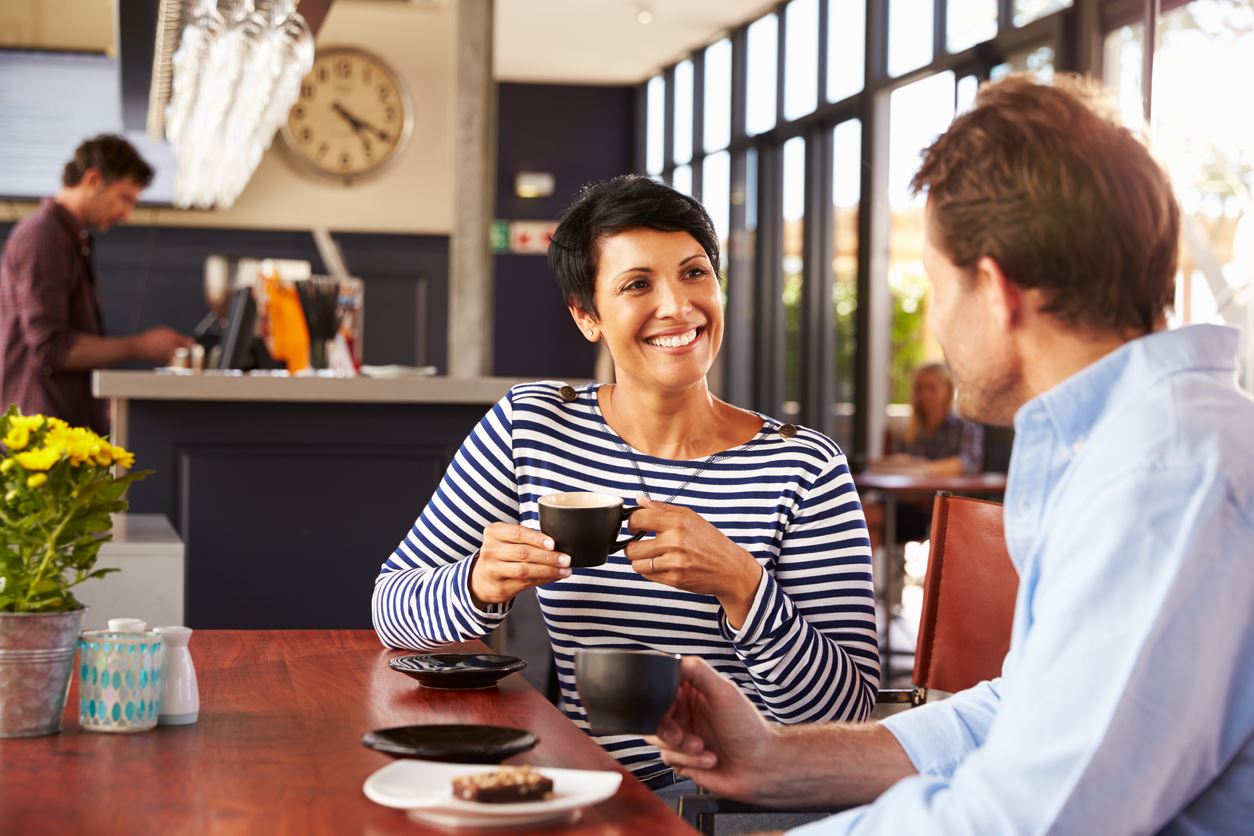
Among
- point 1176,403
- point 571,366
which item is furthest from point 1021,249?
point 571,366

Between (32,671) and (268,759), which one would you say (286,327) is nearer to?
(32,671)

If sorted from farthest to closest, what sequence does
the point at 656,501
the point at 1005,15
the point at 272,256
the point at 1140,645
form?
1. the point at 272,256
2. the point at 1005,15
3. the point at 656,501
4. the point at 1140,645

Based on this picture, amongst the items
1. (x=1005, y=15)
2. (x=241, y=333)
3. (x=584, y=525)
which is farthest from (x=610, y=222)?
(x=1005, y=15)

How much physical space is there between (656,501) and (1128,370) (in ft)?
2.78

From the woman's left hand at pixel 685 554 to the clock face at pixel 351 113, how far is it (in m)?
5.65

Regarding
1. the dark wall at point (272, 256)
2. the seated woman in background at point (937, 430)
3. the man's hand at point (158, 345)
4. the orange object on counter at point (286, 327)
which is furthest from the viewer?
the dark wall at point (272, 256)

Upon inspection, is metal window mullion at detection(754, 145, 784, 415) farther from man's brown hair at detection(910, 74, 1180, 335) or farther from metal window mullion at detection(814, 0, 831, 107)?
man's brown hair at detection(910, 74, 1180, 335)

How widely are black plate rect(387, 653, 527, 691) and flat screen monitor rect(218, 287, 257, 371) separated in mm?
3022

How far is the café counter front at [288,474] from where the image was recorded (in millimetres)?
3803

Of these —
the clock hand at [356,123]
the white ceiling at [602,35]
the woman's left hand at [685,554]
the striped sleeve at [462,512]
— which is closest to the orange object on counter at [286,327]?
the clock hand at [356,123]

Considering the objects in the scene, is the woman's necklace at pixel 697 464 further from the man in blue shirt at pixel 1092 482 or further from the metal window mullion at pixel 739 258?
the metal window mullion at pixel 739 258

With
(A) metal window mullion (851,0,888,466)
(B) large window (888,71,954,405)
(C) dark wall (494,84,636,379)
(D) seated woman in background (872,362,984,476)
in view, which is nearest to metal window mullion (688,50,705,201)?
(C) dark wall (494,84,636,379)

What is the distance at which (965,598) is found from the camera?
1948 millimetres

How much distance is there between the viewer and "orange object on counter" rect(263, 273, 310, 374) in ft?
15.5
